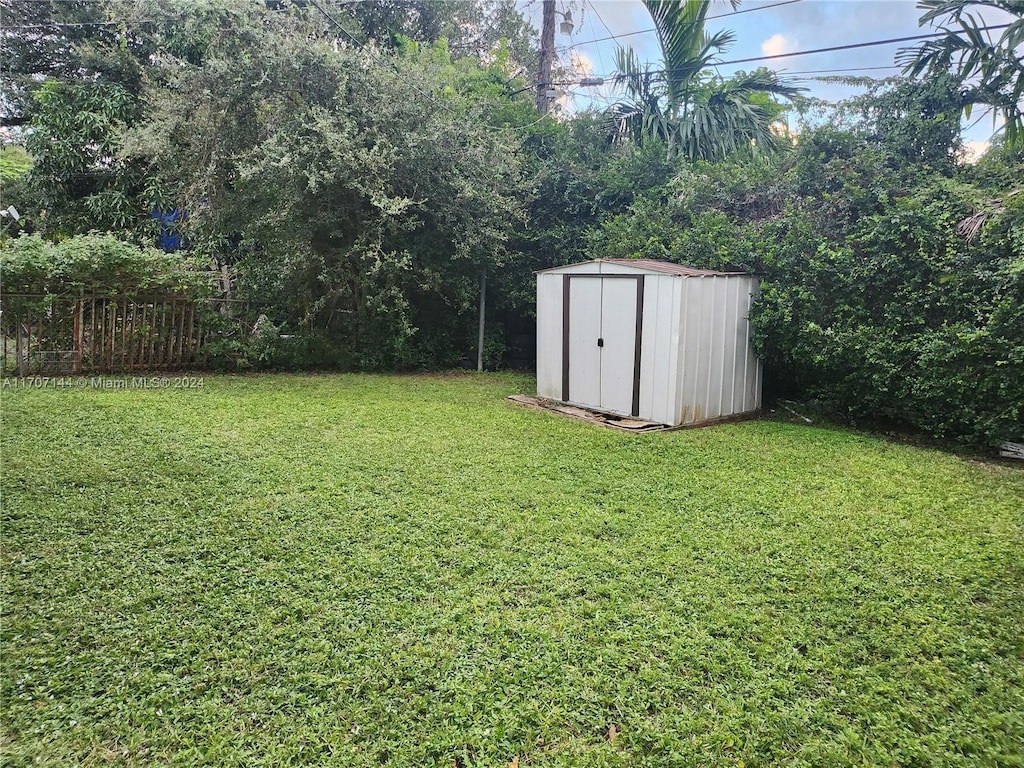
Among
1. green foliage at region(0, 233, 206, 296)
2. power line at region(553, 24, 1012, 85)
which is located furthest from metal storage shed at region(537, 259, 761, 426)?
green foliage at region(0, 233, 206, 296)

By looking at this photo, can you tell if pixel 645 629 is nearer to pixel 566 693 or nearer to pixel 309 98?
pixel 566 693

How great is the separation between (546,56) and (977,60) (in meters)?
7.36

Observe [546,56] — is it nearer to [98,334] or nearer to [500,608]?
[98,334]

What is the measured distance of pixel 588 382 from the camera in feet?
21.8

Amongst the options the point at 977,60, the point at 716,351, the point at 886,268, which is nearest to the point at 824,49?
the point at 977,60

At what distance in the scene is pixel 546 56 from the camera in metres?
11.4

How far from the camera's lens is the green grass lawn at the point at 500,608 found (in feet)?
6.16

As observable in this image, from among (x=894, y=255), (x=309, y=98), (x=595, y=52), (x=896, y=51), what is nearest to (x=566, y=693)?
(x=894, y=255)

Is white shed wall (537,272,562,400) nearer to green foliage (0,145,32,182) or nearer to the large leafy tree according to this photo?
the large leafy tree

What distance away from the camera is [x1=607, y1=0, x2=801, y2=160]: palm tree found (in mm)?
9672

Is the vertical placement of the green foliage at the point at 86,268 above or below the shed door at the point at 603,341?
above

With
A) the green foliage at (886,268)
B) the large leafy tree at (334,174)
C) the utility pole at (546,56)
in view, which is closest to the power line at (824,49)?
the utility pole at (546,56)

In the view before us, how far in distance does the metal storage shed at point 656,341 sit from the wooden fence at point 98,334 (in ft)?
16.4

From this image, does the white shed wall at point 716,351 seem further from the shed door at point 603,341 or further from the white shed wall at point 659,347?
the shed door at point 603,341
